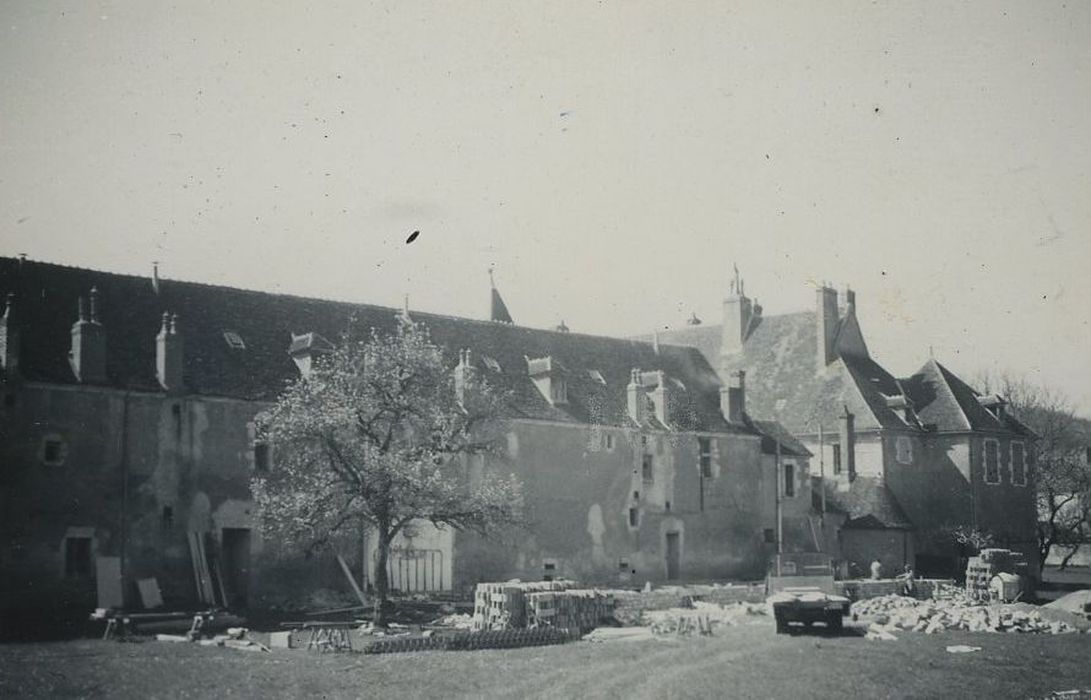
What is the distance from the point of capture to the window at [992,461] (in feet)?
177

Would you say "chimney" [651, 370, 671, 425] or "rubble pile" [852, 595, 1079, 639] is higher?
"chimney" [651, 370, 671, 425]

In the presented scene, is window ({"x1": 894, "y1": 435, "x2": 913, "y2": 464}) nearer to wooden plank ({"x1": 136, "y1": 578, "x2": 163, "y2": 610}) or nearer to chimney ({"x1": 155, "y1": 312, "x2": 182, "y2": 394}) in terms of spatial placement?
chimney ({"x1": 155, "y1": 312, "x2": 182, "y2": 394})

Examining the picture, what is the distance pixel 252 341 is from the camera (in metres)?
37.6

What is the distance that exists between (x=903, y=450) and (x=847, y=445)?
319 centimetres

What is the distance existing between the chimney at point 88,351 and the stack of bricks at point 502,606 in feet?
41.7

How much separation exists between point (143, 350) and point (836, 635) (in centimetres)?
2184

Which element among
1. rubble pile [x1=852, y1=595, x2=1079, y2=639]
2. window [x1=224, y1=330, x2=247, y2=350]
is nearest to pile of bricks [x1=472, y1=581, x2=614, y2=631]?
rubble pile [x1=852, y1=595, x2=1079, y2=639]

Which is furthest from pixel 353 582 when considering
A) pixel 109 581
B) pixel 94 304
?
pixel 94 304

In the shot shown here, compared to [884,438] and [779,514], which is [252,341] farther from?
[884,438]

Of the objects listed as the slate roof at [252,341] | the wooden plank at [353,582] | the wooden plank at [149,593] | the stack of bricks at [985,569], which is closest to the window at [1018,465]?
the stack of bricks at [985,569]

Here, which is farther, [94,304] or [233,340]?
[233,340]

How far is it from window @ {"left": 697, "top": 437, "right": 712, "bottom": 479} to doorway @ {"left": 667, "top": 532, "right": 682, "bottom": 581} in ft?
9.46

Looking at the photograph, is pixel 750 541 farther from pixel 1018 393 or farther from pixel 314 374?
pixel 1018 393

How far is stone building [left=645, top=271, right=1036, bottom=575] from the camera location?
51000 millimetres
